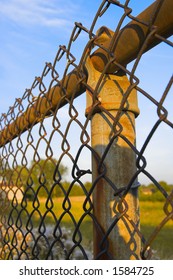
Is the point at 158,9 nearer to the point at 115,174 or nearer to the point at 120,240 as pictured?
the point at 115,174

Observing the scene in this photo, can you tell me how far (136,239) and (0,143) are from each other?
6.36ft

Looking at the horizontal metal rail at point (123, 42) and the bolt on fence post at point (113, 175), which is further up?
the horizontal metal rail at point (123, 42)

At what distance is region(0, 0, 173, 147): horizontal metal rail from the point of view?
0.88m

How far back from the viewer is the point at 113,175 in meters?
1.06

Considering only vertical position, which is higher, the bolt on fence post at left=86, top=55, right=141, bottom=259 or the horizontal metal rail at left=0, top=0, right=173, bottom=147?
the horizontal metal rail at left=0, top=0, right=173, bottom=147

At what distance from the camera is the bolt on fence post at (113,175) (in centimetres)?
103

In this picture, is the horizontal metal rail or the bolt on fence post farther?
the bolt on fence post

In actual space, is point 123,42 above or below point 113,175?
above

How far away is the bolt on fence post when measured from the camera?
1.03 metres

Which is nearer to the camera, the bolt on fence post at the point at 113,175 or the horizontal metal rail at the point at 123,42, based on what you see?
the horizontal metal rail at the point at 123,42

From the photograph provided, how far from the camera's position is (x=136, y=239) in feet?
3.41

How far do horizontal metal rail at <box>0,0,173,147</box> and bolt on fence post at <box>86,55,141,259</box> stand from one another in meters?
0.08

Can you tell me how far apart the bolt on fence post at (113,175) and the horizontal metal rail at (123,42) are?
8cm

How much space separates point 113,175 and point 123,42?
0.39 m
